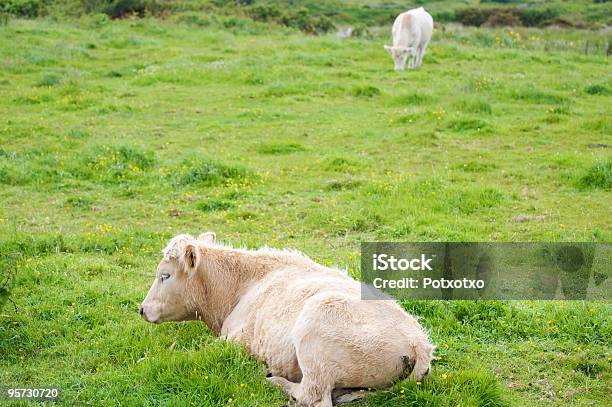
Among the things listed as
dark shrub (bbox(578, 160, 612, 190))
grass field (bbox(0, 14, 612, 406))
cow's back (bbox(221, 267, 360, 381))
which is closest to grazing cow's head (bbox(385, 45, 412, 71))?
grass field (bbox(0, 14, 612, 406))

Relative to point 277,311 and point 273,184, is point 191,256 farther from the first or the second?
point 273,184

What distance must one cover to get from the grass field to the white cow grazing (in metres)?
0.63

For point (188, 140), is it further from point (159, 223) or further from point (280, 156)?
point (159, 223)

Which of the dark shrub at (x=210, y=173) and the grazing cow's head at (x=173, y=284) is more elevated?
the grazing cow's head at (x=173, y=284)

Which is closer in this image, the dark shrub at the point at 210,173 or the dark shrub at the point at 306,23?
the dark shrub at the point at 210,173

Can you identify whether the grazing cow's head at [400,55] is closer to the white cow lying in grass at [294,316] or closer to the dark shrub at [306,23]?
the dark shrub at [306,23]

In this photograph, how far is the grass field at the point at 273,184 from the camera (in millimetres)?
5816

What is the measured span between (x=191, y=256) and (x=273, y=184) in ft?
18.4

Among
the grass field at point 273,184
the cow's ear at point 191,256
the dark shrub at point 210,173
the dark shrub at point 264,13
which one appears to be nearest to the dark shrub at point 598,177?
the grass field at point 273,184

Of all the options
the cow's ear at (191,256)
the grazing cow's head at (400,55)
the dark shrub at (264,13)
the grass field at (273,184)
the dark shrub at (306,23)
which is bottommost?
the grass field at (273,184)

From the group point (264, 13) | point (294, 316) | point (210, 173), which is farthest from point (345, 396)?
point (264, 13)

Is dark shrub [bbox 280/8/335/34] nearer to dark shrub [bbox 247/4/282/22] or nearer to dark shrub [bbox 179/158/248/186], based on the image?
dark shrub [bbox 247/4/282/22]

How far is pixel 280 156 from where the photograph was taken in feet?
44.8

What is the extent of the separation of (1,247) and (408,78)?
14.7 m
